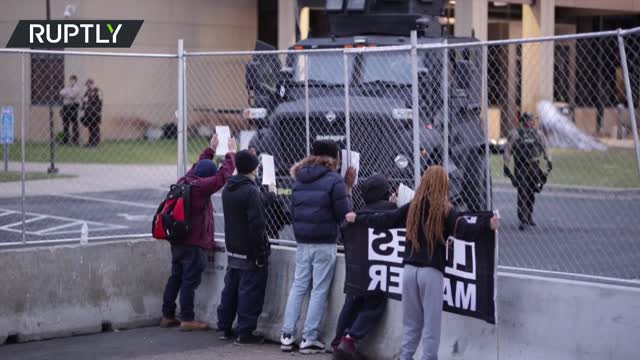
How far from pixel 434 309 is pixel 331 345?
1.71 meters

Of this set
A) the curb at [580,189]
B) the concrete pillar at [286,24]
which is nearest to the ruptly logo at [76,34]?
the curb at [580,189]

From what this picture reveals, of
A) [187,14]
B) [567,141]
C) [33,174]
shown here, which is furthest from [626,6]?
[33,174]

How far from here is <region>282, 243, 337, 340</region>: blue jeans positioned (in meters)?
9.62

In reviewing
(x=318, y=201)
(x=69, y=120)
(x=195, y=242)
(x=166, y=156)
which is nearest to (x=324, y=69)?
(x=166, y=156)

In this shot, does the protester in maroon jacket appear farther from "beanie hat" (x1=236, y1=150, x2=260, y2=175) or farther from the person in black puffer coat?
the person in black puffer coat

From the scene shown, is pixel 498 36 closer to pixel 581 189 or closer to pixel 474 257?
pixel 581 189

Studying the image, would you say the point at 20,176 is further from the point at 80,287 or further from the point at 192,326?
the point at 192,326

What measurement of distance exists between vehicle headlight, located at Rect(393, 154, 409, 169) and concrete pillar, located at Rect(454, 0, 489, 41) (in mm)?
22447

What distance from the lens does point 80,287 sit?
35.0ft

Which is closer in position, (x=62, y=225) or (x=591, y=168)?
(x=62, y=225)

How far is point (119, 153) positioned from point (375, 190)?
267 inches

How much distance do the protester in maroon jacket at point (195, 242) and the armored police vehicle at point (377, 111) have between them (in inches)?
63.2

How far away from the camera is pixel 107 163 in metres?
16.1

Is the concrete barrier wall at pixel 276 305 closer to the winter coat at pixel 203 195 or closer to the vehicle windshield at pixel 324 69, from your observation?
the winter coat at pixel 203 195
